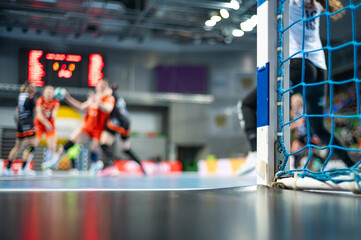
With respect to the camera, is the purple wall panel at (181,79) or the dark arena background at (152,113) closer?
the dark arena background at (152,113)

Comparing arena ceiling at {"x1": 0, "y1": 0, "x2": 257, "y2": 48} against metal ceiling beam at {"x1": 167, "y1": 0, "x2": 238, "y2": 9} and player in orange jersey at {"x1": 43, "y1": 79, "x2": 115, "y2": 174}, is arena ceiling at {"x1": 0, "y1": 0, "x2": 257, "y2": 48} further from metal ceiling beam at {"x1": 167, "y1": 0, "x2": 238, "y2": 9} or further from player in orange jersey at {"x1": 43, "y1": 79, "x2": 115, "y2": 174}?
player in orange jersey at {"x1": 43, "y1": 79, "x2": 115, "y2": 174}

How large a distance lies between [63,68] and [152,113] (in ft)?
16.1

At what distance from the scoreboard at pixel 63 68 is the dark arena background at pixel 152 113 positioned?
2 cm

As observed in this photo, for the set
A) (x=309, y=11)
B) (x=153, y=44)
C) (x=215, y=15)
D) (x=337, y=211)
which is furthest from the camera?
(x=153, y=44)

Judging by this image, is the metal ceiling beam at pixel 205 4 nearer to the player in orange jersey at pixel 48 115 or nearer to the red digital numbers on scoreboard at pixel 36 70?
the red digital numbers on scoreboard at pixel 36 70

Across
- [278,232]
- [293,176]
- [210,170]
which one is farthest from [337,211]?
[210,170]

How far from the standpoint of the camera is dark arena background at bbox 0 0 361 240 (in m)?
0.70

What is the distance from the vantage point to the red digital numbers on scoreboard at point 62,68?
5.88m

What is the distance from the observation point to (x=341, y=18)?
2.12 metres

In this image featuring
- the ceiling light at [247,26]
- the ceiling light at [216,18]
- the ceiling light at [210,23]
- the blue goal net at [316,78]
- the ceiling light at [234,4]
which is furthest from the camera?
the ceiling light at [210,23]

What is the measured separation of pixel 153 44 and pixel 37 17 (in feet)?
10.4

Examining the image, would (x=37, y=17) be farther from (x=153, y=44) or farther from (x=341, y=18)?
(x=341, y=18)

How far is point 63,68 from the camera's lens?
247 inches

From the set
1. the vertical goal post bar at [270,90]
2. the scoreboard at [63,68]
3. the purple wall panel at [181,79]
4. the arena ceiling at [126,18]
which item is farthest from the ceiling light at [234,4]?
the vertical goal post bar at [270,90]
